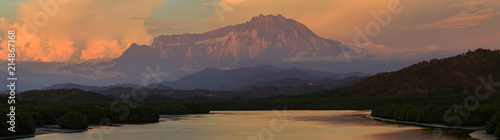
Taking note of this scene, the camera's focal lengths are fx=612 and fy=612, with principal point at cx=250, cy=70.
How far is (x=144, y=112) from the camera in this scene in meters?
110

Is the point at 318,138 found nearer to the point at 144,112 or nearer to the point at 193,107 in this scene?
the point at 144,112

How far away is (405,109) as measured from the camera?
107m

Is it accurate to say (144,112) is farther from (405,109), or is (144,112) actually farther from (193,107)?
(193,107)

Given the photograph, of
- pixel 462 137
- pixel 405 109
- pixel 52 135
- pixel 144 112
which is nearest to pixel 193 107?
pixel 144 112

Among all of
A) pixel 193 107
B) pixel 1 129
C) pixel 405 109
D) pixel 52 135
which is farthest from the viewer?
pixel 193 107

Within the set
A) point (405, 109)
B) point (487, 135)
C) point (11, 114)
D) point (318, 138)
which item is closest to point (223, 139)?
point (318, 138)

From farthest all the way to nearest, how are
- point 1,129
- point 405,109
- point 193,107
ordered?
point 193,107
point 405,109
point 1,129

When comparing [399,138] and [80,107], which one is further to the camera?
[80,107]

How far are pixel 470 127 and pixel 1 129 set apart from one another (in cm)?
5486

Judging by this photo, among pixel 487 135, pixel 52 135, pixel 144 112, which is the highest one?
pixel 144 112

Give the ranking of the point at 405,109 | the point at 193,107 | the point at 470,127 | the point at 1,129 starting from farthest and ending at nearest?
the point at 193,107, the point at 405,109, the point at 470,127, the point at 1,129

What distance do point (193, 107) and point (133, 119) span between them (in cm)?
7967

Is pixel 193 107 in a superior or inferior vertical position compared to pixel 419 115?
superior

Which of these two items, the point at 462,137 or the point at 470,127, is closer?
the point at 462,137
